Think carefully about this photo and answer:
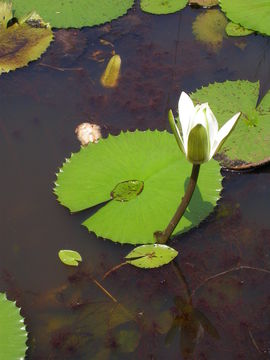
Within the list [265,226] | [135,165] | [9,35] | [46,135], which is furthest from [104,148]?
[9,35]

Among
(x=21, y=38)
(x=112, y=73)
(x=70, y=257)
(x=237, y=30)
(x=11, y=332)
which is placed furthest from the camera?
(x=237, y=30)

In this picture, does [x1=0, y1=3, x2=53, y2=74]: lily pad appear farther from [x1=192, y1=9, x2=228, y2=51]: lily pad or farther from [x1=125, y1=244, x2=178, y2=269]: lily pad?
[x1=125, y1=244, x2=178, y2=269]: lily pad

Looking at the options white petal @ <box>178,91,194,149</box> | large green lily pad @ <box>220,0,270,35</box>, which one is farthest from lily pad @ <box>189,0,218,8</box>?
white petal @ <box>178,91,194,149</box>

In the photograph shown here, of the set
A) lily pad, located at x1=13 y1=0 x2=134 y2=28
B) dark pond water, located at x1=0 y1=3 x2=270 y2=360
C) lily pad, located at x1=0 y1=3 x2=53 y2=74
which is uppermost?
lily pad, located at x1=13 y1=0 x2=134 y2=28

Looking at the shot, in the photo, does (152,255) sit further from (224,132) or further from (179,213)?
(224,132)

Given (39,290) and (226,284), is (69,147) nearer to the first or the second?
(39,290)

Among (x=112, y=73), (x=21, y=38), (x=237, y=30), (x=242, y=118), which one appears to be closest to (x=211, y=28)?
(x=237, y=30)
